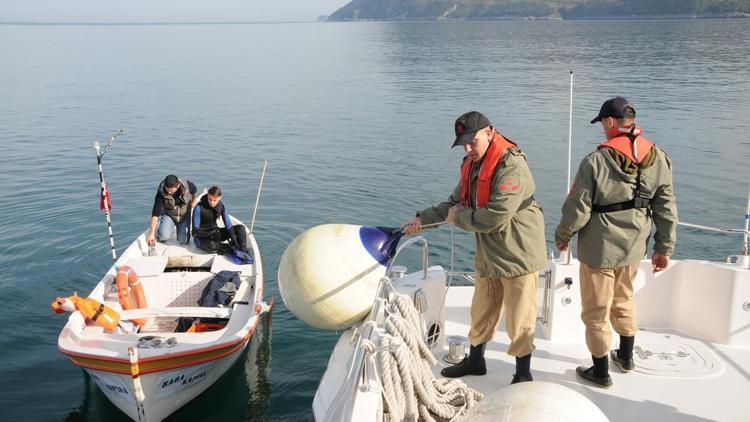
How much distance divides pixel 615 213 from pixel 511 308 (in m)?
0.85

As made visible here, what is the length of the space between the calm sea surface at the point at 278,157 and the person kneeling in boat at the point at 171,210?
5.07ft

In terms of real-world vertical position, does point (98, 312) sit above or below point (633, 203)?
below

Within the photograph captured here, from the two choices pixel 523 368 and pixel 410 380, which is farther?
pixel 523 368

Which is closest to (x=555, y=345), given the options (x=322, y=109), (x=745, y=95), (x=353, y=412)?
(x=353, y=412)

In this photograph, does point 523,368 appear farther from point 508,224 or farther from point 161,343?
point 161,343

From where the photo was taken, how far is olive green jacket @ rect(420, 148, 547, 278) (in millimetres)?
3721

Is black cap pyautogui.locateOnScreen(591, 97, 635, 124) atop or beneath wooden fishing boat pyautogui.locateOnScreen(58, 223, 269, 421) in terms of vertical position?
atop

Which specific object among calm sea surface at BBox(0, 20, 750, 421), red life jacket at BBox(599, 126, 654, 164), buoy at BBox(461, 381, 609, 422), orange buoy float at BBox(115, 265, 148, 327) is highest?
red life jacket at BBox(599, 126, 654, 164)

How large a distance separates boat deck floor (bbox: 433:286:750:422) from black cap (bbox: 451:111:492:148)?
1762mm

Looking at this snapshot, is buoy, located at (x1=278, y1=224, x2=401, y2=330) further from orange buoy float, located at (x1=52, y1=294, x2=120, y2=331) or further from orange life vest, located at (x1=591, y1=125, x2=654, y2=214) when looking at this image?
orange buoy float, located at (x1=52, y1=294, x2=120, y2=331)

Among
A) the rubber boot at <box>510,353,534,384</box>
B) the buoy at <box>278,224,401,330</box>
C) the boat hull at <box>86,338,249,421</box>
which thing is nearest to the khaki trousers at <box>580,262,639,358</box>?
the rubber boot at <box>510,353,534,384</box>

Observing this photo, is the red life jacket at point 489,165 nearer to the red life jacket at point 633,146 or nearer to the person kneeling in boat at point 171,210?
the red life jacket at point 633,146

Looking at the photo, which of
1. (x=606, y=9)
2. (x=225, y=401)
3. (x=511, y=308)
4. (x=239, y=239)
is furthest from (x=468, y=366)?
(x=606, y=9)

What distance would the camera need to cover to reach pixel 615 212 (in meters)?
4.00
